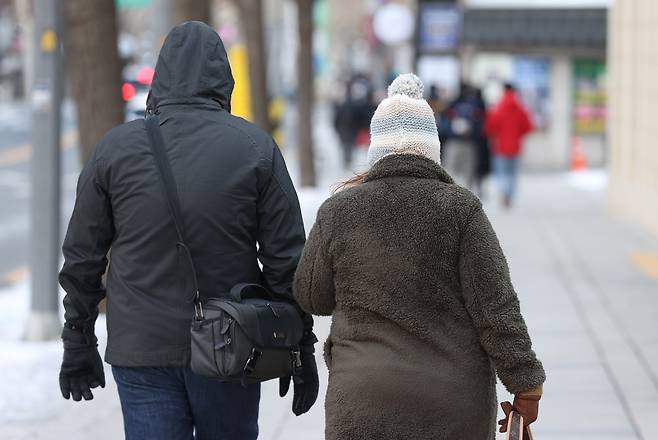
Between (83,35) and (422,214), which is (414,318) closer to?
(422,214)

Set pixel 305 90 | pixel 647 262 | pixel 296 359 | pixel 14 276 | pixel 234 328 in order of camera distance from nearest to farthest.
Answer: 1. pixel 234 328
2. pixel 296 359
3. pixel 647 262
4. pixel 14 276
5. pixel 305 90

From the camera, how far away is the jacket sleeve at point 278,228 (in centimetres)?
410

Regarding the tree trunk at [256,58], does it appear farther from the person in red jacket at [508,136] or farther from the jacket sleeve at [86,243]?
the jacket sleeve at [86,243]

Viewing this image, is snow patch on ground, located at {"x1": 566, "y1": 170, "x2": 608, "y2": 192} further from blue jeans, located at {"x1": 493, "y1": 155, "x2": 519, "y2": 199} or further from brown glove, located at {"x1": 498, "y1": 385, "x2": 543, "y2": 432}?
brown glove, located at {"x1": 498, "y1": 385, "x2": 543, "y2": 432}

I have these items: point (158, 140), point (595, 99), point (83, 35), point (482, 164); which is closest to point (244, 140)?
point (158, 140)

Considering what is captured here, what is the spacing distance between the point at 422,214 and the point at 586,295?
7616 mm

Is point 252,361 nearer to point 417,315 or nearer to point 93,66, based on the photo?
point 417,315

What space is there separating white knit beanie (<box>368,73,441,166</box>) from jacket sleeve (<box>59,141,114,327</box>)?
814mm

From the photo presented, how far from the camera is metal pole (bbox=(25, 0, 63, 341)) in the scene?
9.12m

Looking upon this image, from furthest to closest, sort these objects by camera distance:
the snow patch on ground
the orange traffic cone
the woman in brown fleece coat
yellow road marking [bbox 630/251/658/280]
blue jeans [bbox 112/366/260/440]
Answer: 1. the orange traffic cone
2. the snow patch on ground
3. yellow road marking [bbox 630/251/658/280]
4. blue jeans [bbox 112/366/260/440]
5. the woman in brown fleece coat

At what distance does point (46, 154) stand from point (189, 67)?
5.26 metres

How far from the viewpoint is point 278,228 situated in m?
4.12

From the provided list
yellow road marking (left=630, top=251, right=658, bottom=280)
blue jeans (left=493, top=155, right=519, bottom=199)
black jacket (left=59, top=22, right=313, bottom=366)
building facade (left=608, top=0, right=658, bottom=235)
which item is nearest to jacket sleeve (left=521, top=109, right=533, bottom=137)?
blue jeans (left=493, top=155, right=519, bottom=199)

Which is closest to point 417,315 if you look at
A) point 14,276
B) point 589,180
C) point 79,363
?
point 79,363
